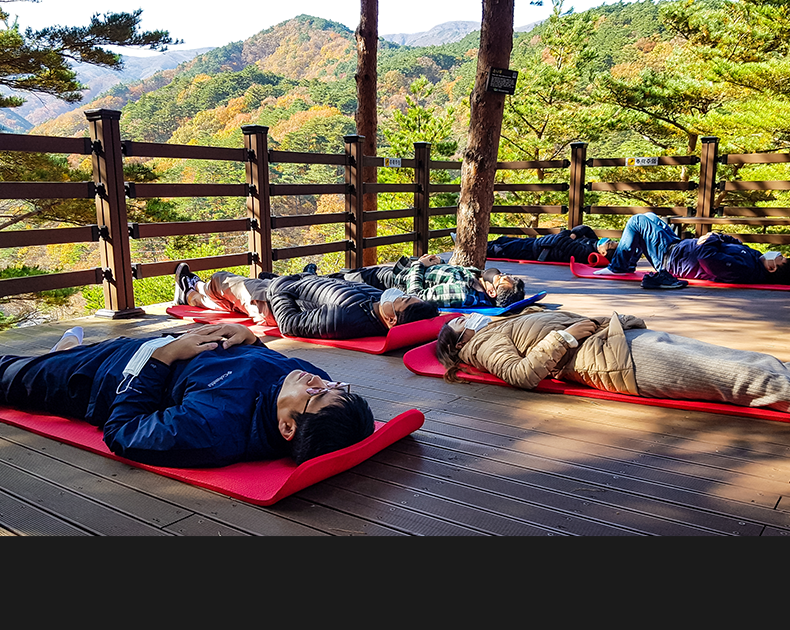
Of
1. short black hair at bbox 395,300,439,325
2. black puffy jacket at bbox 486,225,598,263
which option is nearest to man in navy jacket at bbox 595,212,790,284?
black puffy jacket at bbox 486,225,598,263

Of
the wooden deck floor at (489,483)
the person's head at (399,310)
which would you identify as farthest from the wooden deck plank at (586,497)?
the person's head at (399,310)

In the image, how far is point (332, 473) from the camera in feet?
7.00

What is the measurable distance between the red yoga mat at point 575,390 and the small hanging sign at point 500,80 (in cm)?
305

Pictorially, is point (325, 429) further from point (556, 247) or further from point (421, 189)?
point (421, 189)

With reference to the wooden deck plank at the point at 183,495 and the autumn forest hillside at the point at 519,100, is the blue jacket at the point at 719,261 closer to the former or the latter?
the autumn forest hillside at the point at 519,100

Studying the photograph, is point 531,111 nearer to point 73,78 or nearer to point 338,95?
point 73,78

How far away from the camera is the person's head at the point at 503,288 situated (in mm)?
5027

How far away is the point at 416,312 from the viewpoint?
4148 millimetres

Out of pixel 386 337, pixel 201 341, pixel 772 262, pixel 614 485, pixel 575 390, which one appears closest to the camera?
pixel 614 485

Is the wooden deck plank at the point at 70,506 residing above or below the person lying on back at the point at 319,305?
below

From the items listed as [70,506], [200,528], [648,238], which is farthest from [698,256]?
[70,506]

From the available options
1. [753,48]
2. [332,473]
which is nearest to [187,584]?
[332,473]

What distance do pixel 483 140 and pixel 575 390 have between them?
3652mm

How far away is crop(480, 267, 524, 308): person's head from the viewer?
5.03m
